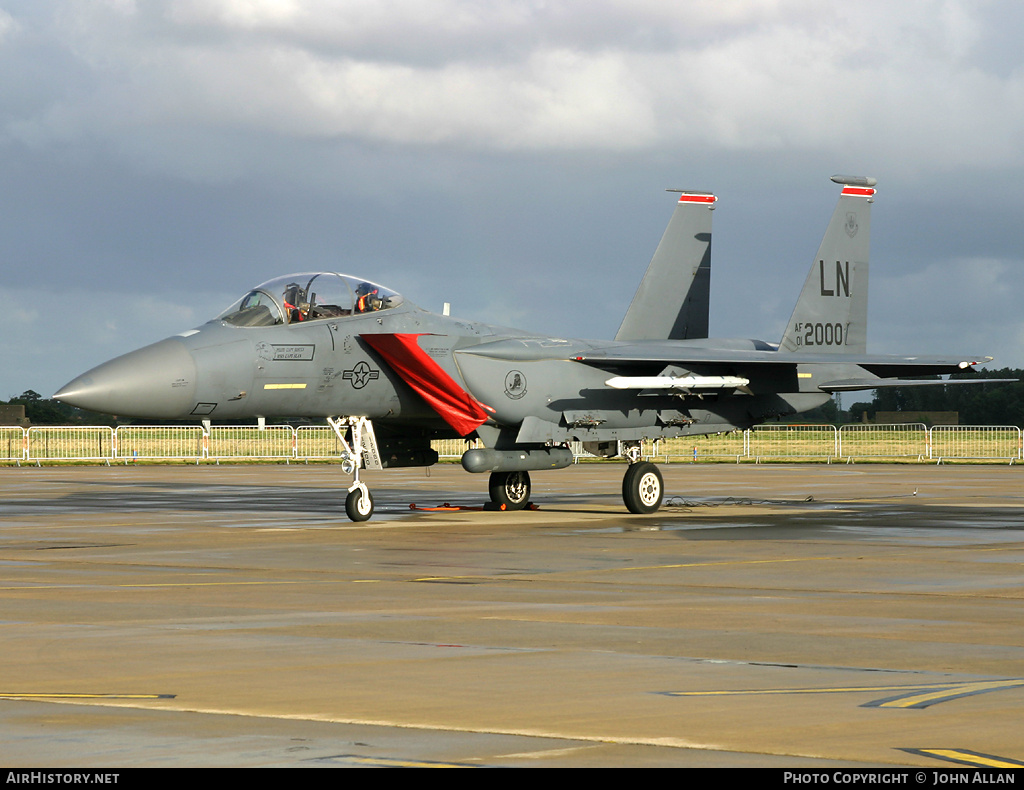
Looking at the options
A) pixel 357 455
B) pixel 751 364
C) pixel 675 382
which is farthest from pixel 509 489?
pixel 751 364

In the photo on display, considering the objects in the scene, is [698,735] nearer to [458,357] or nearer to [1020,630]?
[1020,630]

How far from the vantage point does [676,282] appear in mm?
26562

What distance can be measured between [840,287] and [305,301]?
11.1 metres

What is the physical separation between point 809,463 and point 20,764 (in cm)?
4408

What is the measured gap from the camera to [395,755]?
5.20m

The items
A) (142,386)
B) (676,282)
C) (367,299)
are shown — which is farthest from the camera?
(676,282)

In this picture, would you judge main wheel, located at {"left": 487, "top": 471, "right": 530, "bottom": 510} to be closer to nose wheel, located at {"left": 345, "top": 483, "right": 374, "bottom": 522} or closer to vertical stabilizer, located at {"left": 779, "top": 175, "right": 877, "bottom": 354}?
nose wheel, located at {"left": 345, "top": 483, "right": 374, "bottom": 522}

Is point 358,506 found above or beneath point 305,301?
beneath

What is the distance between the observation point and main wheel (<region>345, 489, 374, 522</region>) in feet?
64.4

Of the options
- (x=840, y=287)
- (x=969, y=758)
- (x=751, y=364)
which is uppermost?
(x=840, y=287)

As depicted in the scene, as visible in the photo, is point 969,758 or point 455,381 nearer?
point 969,758

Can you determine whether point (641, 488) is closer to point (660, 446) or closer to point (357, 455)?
point (357, 455)

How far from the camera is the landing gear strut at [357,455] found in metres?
19.7

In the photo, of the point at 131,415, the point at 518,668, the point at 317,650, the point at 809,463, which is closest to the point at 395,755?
the point at 518,668
